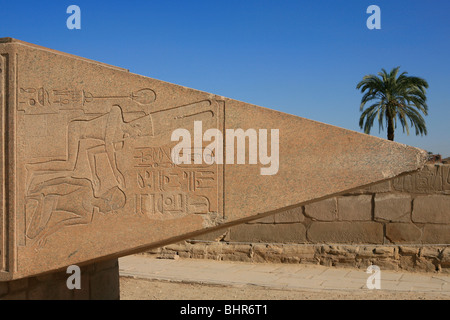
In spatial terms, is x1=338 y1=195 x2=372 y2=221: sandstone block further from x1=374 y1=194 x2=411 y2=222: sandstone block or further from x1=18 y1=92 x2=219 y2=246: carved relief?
x1=18 y1=92 x2=219 y2=246: carved relief

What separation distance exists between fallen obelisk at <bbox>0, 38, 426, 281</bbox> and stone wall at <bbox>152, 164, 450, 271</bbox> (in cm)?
401

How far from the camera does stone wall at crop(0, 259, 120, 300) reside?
3.59 m

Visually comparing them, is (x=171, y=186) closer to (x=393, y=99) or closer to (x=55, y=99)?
(x=55, y=99)

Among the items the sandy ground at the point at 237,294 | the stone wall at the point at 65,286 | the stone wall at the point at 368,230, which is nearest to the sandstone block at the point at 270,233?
the stone wall at the point at 368,230

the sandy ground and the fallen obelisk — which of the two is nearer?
the fallen obelisk

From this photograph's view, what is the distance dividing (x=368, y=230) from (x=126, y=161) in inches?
181

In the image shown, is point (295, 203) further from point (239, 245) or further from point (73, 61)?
point (239, 245)

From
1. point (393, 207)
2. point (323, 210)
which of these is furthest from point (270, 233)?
point (393, 207)

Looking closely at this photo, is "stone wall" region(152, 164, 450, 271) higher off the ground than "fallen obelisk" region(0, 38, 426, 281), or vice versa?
"fallen obelisk" region(0, 38, 426, 281)

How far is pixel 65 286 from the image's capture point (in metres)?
3.90

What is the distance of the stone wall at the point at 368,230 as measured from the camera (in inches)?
260

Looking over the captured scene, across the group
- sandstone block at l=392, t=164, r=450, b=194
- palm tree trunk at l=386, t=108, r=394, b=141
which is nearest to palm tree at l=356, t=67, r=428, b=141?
palm tree trunk at l=386, t=108, r=394, b=141

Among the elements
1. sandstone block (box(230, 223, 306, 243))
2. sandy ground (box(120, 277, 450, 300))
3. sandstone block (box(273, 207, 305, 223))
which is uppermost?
sandstone block (box(273, 207, 305, 223))

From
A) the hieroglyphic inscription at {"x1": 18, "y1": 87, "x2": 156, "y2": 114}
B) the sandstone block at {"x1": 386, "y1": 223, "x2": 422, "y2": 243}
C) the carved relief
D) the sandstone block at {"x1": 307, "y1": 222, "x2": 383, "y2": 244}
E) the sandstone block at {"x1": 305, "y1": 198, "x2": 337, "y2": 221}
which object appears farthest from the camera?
the sandstone block at {"x1": 305, "y1": 198, "x2": 337, "y2": 221}
